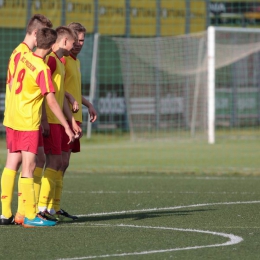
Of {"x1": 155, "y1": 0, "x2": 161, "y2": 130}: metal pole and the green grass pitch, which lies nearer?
the green grass pitch

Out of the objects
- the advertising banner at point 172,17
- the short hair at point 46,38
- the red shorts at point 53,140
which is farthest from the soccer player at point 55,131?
the advertising banner at point 172,17

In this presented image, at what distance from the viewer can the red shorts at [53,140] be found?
25.4 ft

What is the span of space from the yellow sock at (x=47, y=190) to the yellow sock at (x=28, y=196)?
0.41 meters

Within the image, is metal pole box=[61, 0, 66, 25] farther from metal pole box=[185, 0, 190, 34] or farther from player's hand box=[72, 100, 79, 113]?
player's hand box=[72, 100, 79, 113]

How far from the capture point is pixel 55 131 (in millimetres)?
7785

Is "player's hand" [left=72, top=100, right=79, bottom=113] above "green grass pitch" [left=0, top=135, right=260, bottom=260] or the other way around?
above

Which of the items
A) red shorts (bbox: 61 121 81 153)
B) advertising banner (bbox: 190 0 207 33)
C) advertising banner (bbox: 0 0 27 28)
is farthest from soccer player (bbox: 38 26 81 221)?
advertising banner (bbox: 190 0 207 33)

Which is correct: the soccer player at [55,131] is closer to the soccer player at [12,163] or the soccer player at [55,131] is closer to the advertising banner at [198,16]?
the soccer player at [12,163]

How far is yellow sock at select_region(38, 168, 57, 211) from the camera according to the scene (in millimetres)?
7652

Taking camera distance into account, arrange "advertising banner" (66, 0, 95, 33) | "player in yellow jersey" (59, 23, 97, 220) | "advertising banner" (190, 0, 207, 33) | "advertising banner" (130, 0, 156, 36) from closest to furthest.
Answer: "player in yellow jersey" (59, 23, 97, 220)
"advertising banner" (66, 0, 95, 33)
"advertising banner" (190, 0, 207, 33)
"advertising banner" (130, 0, 156, 36)

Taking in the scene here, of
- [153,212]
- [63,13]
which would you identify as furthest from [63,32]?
[63,13]

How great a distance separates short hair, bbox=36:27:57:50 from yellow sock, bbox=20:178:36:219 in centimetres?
Result: 114

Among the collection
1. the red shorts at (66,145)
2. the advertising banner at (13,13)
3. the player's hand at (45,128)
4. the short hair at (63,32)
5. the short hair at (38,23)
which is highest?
the advertising banner at (13,13)

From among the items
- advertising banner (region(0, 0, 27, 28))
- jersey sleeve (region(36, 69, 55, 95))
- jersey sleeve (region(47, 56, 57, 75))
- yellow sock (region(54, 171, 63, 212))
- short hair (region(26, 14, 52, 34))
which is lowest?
yellow sock (region(54, 171, 63, 212))
